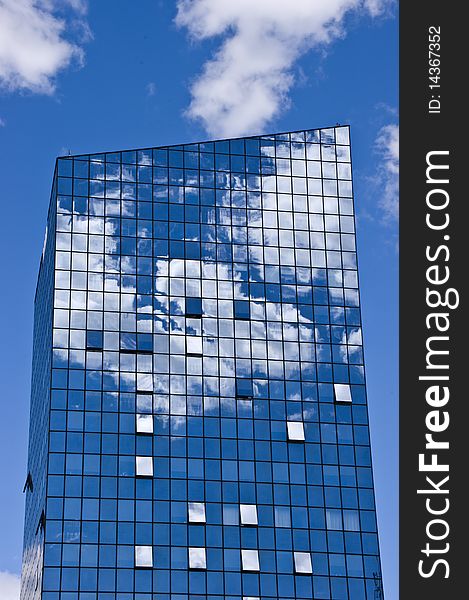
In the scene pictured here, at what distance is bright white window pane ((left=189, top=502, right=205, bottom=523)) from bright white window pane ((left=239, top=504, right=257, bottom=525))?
2950 millimetres

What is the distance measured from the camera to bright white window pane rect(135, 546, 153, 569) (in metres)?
88.2

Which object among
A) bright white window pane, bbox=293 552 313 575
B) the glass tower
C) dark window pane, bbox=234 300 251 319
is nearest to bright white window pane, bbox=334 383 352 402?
the glass tower

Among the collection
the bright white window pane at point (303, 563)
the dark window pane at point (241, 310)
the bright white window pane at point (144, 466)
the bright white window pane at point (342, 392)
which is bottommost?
the bright white window pane at point (303, 563)

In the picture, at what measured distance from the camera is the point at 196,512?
297 ft

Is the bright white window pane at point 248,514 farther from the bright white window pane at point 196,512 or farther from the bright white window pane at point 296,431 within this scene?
the bright white window pane at point 296,431

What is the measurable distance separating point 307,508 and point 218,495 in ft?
22.6

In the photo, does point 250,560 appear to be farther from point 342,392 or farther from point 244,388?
point 342,392

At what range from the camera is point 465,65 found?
4119 cm

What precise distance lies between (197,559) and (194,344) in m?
17.5

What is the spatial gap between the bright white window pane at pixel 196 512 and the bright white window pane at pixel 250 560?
3.94 metres

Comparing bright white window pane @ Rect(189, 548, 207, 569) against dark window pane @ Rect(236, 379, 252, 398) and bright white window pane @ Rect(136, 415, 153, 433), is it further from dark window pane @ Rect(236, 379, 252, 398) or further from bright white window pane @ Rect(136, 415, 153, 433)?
dark window pane @ Rect(236, 379, 252, 398)

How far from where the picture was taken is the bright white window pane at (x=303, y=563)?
9000 cm

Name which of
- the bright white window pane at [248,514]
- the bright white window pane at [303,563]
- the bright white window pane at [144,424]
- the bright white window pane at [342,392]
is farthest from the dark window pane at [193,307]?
the bright white window pane at [303,563]

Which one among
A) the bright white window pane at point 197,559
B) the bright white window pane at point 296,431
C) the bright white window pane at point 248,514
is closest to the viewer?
the bright white window pane at point 197,559
